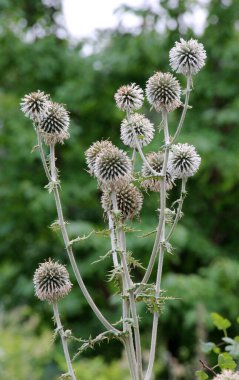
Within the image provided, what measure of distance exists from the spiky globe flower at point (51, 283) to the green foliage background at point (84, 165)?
16.2 ft

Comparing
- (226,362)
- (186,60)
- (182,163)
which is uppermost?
(186,60)

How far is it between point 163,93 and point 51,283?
733 millimetres

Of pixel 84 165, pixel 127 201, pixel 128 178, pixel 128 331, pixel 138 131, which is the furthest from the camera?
pixel 84 165

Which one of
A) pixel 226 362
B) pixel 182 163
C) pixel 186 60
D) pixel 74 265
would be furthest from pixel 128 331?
pixel 186 60

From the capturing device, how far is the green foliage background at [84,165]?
7.64 metres

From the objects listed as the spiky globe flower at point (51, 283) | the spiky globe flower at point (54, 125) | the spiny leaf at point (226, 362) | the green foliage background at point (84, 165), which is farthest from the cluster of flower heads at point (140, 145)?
the green foliage background at point (84, 165)

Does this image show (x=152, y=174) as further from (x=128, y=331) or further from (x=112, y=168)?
(x=128, y=331)

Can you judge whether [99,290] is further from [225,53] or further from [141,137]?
[141,137]

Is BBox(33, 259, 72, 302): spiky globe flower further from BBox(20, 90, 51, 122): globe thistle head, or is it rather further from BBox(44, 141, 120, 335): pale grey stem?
BBox(20, 90, 51, 122): globe thistle head

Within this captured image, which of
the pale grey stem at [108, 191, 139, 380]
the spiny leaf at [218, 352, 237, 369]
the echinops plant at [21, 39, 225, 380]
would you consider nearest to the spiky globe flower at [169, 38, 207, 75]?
the echinops plant at [21, 39, 225, 380]

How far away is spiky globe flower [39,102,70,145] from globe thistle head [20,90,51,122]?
1.1 inches

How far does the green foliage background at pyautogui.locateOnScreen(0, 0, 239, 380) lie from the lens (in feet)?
25.1

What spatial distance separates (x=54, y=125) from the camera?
88.3 inches

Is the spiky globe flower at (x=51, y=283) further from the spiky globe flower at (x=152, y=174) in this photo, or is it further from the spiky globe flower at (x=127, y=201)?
the spiky globe flower at (x=152, y=174)
